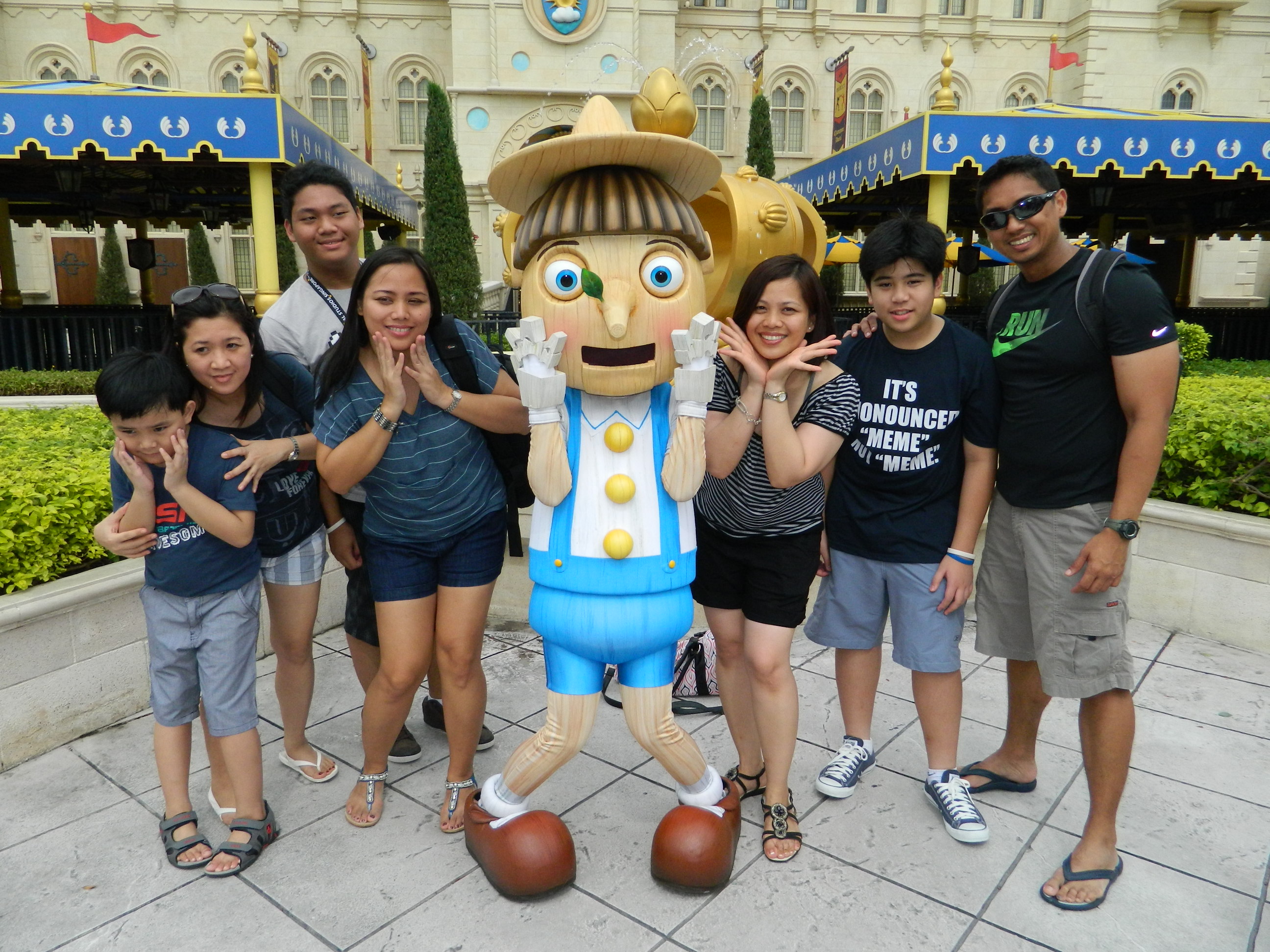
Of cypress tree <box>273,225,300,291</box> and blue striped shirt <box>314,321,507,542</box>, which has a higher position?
cypress tree <box>273,225,300,291</box>

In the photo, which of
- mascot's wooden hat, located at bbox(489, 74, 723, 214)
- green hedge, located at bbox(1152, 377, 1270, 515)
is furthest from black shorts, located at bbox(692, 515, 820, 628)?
green hedge, located at bbox(1152, 377, 1270, 515)

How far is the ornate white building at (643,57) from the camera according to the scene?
1909cm

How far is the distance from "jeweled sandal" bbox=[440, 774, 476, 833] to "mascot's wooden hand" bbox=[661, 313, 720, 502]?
50.4 inches

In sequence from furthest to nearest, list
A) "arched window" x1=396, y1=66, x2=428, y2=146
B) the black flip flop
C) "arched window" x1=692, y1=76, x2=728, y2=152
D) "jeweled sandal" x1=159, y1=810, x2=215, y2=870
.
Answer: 1. "arched window" x1=692, y1=76, x2=728, y2=152
2. "arched window" x1=396, y1=66, x2=428, y2=146
3. the black flip flop
4. "jeweled sandal" x1=159, y1=810, x2=215, y2=870

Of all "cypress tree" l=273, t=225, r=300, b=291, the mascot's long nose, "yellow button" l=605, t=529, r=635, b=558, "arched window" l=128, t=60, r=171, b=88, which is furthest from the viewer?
"arched window" l=128, t=60, r=171, b=88

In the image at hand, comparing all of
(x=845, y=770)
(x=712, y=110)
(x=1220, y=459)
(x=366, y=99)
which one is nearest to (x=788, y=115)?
(x=712, y=110)

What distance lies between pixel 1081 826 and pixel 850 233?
13861 mm

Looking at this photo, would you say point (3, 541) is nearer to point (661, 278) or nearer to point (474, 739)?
point (474, 739)

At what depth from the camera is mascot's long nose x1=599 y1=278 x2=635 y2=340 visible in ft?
6.72

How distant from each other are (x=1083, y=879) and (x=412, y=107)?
76.3 feet

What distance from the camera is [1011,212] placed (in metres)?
2.35

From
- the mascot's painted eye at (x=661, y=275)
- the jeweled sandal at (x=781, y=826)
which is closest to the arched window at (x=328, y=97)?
the mascot's painted eye at (x=661, y=275)

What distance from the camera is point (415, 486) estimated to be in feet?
8.10

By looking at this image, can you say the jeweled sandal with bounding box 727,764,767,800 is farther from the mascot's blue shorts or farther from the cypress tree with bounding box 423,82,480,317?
the cypress tree with bounding box 423,82,480,317
